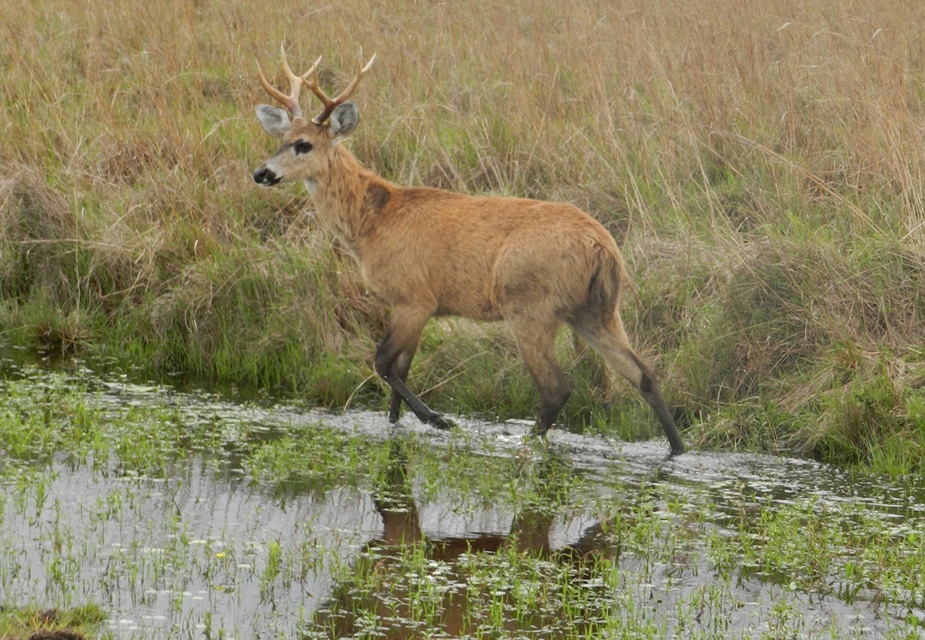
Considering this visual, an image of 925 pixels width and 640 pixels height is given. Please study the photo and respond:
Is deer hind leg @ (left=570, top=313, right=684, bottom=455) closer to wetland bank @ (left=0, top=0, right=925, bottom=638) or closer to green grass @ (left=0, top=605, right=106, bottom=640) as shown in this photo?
wetland bank @ (left=0, top=0, right=925, bottom=638)

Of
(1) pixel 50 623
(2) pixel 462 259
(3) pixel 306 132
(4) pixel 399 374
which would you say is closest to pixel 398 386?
(4) pixel 399 374

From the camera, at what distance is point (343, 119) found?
8500 millimetres

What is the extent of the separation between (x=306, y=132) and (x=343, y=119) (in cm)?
24

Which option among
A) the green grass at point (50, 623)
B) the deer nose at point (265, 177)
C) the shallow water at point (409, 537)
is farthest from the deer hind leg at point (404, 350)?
the green grass at point (50, 623)

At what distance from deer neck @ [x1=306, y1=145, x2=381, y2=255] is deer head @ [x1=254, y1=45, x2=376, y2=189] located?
0.20 feet

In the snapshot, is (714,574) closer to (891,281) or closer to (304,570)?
(304,570)

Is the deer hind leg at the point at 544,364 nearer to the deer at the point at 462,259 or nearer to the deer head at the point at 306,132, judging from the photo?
the deer at the point at 462,259

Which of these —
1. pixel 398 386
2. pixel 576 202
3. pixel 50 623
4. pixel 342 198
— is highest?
pixel 576 202

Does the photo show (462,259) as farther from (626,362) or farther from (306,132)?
(306,132)

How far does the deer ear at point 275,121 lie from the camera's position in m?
8.52

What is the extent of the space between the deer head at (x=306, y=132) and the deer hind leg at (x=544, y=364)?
1726 millimetres

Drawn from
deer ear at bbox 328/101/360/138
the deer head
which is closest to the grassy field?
the deer head

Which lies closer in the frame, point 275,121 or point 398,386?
point 398,386

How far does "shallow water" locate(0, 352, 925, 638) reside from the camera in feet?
16.6
